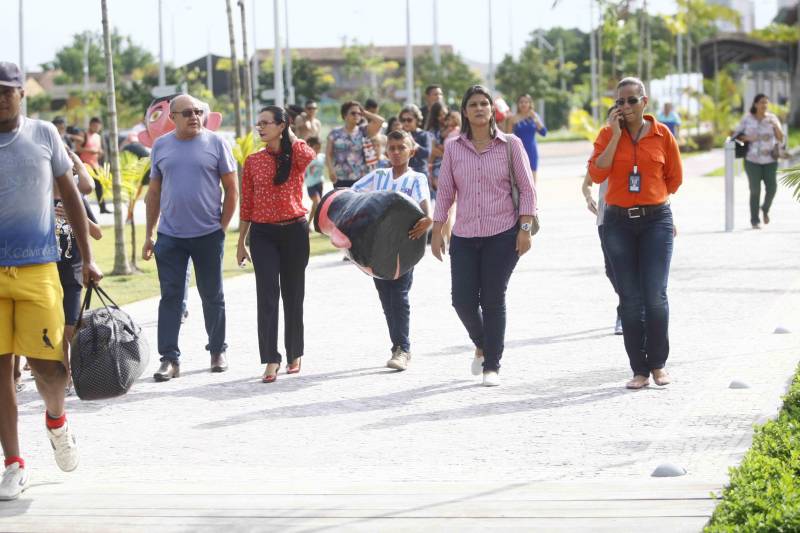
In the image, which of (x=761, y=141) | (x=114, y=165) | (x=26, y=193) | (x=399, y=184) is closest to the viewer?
(x=26, y=193)

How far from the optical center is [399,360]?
9.35m

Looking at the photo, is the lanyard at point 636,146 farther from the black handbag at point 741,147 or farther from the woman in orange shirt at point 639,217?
the black handbag at point 741,147

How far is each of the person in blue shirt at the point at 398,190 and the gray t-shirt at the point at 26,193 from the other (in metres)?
3.29

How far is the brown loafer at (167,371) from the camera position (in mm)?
9156

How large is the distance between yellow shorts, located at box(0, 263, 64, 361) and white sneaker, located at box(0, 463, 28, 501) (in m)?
0.47

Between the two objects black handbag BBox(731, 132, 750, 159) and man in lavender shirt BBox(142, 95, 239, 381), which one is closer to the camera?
man in lavender shirt BBox(142, 95, 239, 381)

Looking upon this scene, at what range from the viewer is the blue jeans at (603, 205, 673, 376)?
27.5ft

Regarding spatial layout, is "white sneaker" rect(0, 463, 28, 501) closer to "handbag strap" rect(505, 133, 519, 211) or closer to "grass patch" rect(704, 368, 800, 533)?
"grass patch" rect(704, 368, 800, 533)

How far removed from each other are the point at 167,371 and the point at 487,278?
216 cm

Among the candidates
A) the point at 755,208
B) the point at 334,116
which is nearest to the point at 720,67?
the point at 334,116

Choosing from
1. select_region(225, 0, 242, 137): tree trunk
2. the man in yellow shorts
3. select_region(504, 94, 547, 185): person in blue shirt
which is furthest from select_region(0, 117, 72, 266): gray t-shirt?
select_region(225, 0, 242, 137): tree trunk

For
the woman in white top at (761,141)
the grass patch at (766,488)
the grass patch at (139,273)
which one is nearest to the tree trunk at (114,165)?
the grass patch at (139,273)

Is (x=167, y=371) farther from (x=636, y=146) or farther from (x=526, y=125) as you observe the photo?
(x=526, y=125)

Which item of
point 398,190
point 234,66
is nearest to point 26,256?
point 398,190
